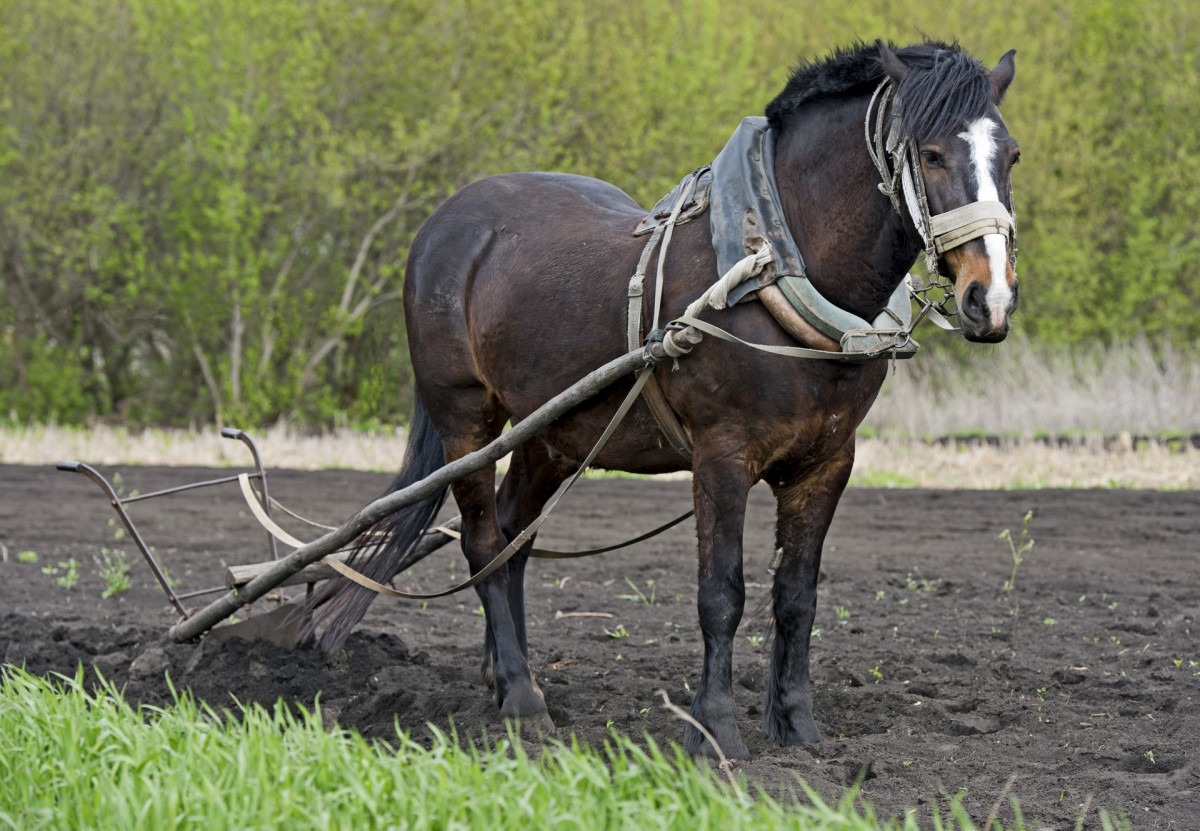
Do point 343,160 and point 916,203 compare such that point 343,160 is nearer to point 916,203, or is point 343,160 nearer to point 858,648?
point 858,648

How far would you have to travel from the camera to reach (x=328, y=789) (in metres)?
3.28

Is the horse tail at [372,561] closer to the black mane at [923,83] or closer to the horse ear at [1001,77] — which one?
the black mane at [923,83]

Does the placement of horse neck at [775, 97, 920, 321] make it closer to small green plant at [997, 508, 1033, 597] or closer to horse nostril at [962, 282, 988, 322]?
horse nostril at [962, 282, 988, 322]

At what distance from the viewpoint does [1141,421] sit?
47.8ft

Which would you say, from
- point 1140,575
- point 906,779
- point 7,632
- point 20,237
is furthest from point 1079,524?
point 20,237

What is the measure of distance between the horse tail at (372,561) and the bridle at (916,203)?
2212 mm

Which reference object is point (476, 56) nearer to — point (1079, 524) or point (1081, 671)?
point (1079, 524)

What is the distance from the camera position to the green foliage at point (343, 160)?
17.0 m

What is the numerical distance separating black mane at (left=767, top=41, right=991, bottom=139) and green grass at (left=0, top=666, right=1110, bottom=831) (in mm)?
1807

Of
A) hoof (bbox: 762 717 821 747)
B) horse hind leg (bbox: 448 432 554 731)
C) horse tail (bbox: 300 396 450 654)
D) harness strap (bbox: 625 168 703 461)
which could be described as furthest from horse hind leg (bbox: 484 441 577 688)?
hoof (bbox: 762 717 821 747)

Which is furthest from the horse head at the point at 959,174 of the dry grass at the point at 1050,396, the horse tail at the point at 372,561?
the dry grass at the point at 1050,396

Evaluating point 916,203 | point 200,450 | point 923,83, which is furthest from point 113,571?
point 200,450

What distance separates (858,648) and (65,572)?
4.82 meters

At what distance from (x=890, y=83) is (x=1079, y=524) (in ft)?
19.4
